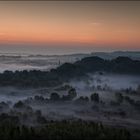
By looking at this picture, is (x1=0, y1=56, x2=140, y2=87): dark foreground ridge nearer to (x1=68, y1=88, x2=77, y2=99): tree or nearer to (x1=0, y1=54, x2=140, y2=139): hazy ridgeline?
(x1=0, y1=54, x2=140, y2=139): hazy ridgeline

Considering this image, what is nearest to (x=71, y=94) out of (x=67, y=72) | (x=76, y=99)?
(x=76, y=99)

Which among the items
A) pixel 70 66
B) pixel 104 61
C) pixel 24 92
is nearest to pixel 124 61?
pixel 104 61

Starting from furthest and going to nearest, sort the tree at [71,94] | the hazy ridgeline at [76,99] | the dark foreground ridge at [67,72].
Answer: the dark foreground ridge at [67,72] < the tree at [71,94] < the hazy ridgeline at [76,99]

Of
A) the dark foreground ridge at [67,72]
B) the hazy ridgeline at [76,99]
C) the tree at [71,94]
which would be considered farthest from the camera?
the dark foreground ridge at [67,72]

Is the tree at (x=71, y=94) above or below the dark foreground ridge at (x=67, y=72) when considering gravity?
below

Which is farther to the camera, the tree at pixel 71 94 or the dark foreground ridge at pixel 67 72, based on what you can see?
the dark foreground ridge at pixel 67 72

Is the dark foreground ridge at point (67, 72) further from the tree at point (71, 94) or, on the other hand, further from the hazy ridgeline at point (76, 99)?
the tree at point (71, 94)

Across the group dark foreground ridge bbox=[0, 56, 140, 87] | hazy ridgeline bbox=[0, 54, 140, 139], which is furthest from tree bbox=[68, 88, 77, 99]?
dark foreground ridge bbox=[0, 56, 140, 87]

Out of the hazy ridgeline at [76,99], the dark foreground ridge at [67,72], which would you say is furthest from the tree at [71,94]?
the dark foreground ridge at [67,72]
